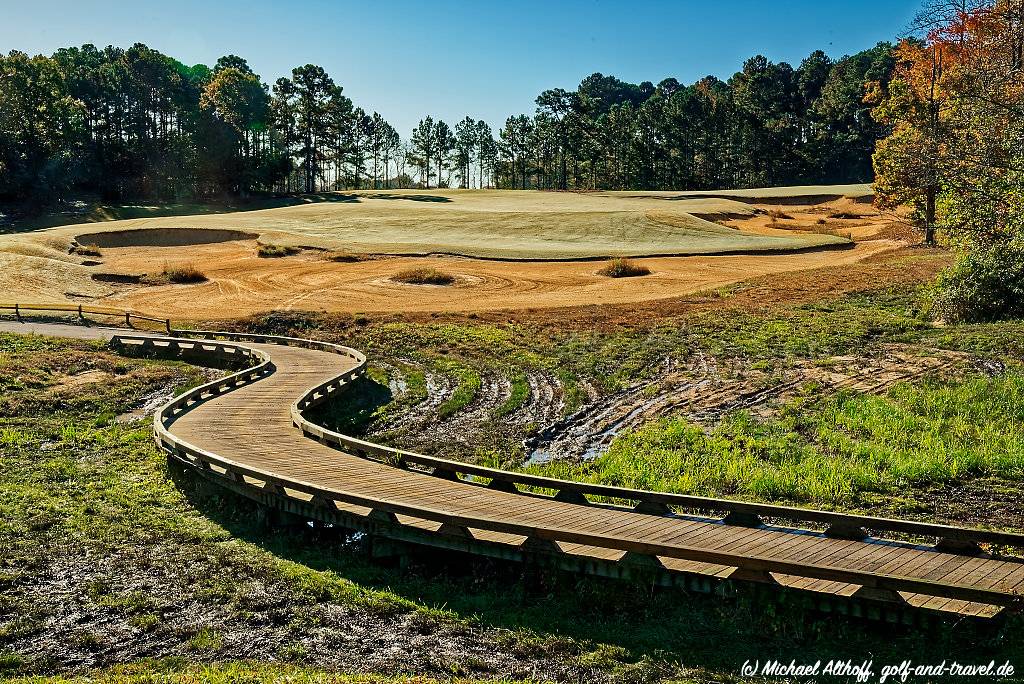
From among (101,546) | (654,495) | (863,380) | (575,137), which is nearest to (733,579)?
(654,495)

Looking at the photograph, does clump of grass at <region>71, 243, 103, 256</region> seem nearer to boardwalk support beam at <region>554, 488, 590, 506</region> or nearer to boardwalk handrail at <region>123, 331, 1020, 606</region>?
boardwalk handrail at <region>123, 331, 1020, 606</region>

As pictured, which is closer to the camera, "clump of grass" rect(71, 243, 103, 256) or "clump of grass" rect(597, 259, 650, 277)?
"clump of grass" rect(597, 259, 650, 277)

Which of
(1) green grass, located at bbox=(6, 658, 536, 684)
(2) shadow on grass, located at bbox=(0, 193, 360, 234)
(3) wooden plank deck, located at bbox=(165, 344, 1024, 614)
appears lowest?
(1) green grass, located at bbox=(6, 658, 536, 684)

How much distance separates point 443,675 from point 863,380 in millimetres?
16904

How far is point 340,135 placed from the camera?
13412 cm

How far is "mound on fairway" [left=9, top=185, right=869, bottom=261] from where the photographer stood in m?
53.0

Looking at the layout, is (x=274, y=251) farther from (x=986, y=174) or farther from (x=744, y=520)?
(x=744, y=520)

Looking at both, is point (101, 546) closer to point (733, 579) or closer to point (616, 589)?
point (616, 589)

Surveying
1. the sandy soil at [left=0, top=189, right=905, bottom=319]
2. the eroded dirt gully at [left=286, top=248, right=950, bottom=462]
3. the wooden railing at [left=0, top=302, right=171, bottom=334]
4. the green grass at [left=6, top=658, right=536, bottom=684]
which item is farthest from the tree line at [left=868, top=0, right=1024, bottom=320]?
the wooden railing at [left=0, top=302, right=171, bottom=334]

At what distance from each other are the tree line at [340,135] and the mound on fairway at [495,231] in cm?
2407

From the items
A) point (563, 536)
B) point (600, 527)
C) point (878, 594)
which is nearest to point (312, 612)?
point (563, 536)

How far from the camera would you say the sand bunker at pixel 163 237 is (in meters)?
60.2

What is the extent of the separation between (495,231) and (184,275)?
23.1 metres

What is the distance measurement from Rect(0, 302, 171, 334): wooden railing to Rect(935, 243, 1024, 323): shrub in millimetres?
28195
